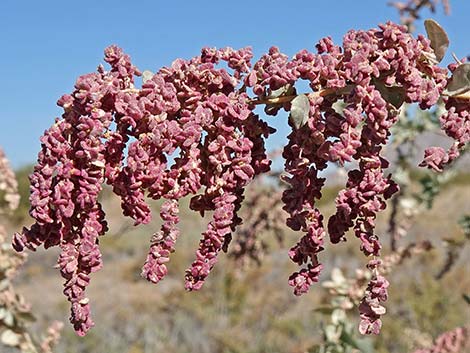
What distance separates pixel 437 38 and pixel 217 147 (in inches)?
15.4

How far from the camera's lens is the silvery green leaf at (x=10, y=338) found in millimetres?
2117

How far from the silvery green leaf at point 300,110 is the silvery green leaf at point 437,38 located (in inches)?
9.8

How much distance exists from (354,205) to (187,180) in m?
0.25

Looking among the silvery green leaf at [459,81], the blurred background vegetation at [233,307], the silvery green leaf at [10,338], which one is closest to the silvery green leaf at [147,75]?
the silvery green leaf at [459,81]

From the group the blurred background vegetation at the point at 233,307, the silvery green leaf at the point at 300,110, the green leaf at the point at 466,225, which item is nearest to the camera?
the silvery green leaf at the point at 300,110

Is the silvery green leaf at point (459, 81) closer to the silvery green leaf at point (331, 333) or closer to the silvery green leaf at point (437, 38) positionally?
the silvery green leaf at point (437, 38)

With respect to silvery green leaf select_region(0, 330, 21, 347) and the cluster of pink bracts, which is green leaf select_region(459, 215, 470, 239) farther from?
silvery green leaf select_region(0, 330, 21, 347)

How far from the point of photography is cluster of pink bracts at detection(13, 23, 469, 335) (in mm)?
966

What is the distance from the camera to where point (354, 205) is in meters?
0.96

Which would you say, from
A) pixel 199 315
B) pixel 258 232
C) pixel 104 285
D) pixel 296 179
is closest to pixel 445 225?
pixel 104 285

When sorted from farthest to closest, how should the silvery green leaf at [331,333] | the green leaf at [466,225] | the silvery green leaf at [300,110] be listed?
the green leaf at [466,225], the silvery green leaf at [331,333], the silvery green leaf at [300,110]

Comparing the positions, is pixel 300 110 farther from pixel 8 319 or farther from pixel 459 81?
pixel 8 319

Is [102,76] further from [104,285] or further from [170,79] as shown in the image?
[104,285]

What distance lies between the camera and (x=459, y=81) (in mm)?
1017
